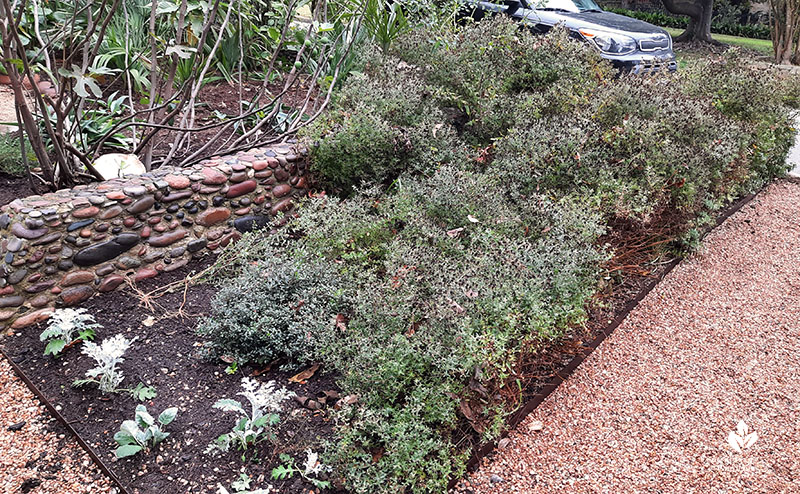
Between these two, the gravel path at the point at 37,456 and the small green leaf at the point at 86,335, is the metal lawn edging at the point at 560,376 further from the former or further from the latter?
the small green leaf at the point at 86,335

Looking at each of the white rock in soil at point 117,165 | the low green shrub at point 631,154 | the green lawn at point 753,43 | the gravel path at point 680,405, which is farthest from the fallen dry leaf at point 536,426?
the green lawn at point 753,43

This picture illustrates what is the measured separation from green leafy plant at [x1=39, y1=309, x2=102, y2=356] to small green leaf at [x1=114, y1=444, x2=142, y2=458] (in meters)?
0.79

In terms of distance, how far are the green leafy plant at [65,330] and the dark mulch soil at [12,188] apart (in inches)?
43.8

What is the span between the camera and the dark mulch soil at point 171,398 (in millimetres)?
2305

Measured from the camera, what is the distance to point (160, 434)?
2379 mm

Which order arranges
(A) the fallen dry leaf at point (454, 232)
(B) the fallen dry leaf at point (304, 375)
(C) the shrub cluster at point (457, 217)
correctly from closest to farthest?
(C) the shrub cluster at point (457, 217) → (B) the fallen dry leaf at point (304, 375) → (A) the fallen dry leaf at point (454, 232)

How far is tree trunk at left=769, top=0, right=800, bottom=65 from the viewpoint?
524 inches

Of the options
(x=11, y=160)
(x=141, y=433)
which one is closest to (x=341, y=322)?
(x=141, y=433)

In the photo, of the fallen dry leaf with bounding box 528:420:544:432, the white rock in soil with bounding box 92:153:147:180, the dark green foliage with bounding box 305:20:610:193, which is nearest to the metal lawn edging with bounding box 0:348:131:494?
the white rock in soil with bounding box 92:153:147:180

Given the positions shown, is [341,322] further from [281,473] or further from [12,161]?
[12,161]

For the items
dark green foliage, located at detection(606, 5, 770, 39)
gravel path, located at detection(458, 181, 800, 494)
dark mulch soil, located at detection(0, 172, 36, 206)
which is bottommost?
dark green foliage, located at detection(606, 5, 770, 39)

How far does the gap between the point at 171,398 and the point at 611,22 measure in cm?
868

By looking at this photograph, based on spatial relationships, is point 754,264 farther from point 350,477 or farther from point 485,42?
point 350,477

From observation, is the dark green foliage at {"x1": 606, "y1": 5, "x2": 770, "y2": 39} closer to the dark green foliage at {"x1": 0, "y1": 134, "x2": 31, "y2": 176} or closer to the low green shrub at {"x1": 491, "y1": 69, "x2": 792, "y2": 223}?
the low green shrub at {"x1": 491, "y1": 69, "x2": 792, "y2": 223}
